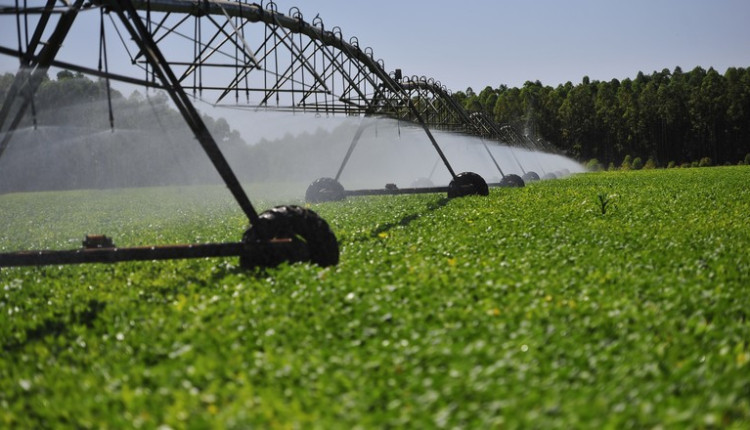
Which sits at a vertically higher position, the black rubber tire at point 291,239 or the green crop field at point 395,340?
the black rubber tire at point 291,239

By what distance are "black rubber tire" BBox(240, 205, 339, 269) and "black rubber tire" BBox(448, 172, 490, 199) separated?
32.3 feet

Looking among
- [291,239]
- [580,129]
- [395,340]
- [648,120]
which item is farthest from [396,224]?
[580,129]

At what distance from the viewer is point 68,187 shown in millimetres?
36344

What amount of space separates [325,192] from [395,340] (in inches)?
491

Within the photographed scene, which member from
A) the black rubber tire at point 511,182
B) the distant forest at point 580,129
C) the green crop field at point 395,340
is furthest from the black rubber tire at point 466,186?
the distant forest at point 580,129

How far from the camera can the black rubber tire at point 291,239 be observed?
6172 millimetres

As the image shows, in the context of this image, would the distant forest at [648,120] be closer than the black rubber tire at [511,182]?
No

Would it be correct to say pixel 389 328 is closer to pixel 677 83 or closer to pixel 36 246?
pixel 36 246

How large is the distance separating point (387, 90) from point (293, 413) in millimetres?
12742

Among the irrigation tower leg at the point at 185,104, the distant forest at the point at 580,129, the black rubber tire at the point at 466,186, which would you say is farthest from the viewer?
the distant forest at the point at 580,129

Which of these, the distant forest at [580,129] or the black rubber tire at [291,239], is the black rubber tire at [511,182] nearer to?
the distant forest at [580,129]

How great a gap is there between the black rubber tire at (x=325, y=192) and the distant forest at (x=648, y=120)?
204 ft

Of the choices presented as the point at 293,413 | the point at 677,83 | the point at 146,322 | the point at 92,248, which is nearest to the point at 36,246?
the point at 92,248

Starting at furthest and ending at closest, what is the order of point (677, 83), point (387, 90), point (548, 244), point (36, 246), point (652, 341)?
point (677, 83) → point (387, 90) → point (36, 246) → point (548, 244) → point (652, 341)
